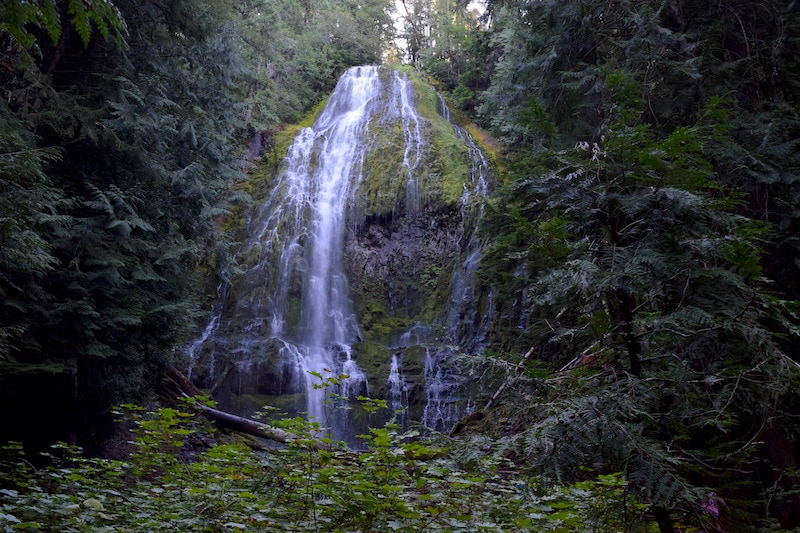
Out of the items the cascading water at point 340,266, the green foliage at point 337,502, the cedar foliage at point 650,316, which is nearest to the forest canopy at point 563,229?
the cedar foliage at point 650,316

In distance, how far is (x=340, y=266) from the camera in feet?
52.4

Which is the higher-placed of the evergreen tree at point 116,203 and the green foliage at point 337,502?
the evergreen tree at point 116,203

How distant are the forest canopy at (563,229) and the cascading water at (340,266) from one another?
11.5 feet

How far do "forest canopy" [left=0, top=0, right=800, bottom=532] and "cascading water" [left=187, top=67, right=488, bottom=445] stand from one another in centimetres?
351

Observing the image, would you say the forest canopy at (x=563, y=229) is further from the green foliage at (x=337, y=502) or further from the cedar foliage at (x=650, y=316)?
the green foliage at (x=337, y=502)

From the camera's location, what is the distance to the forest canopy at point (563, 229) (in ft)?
7.66

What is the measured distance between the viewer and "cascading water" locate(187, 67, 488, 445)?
12.5 m

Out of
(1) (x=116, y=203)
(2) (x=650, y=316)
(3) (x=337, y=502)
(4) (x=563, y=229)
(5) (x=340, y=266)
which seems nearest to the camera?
(2) (x=650, y=316)

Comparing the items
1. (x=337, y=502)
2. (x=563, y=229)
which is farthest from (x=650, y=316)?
(x=337, y=502)

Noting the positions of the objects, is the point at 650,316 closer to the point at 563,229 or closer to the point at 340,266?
the point at 563,229

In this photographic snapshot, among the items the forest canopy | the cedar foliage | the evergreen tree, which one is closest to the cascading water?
the forest canopy

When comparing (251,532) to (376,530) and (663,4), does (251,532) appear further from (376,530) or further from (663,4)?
(663,4)

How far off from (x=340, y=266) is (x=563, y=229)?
1359 cm

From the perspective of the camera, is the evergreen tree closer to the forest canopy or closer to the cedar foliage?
the forest canopy
